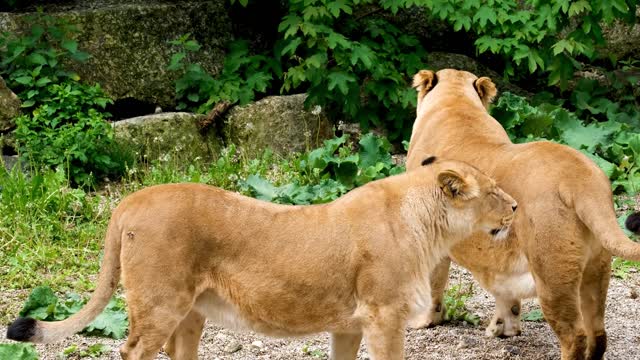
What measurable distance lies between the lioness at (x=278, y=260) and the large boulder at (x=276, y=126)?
185 inches

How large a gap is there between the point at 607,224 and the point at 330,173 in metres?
4.01

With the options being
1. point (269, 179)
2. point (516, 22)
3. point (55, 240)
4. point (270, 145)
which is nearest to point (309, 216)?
point (55, 240)

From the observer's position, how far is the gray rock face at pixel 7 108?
9.70 meters

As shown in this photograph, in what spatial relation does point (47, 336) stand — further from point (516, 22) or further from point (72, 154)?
point (516, 22)

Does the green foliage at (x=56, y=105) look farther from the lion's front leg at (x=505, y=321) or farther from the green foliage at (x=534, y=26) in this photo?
the lion's front leg at (x=505, y=321)

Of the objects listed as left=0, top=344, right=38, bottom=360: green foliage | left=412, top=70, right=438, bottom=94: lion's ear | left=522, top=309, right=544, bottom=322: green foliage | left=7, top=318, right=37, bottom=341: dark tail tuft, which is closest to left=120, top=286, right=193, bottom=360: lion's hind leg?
left=7, top=318, right=37, bottom=341: dark tail tuft

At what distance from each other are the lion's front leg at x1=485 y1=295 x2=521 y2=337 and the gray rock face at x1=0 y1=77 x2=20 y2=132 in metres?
4.96

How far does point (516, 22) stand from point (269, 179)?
2.93 metres

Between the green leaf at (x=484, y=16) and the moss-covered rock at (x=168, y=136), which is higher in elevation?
the green leaf at (x=484, y=16)

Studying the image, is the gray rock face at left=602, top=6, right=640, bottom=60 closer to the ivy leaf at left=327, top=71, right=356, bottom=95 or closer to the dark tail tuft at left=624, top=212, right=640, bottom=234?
the ivy leaf at left=327, top=71, right=356, bottom=95

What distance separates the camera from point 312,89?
1032 cm

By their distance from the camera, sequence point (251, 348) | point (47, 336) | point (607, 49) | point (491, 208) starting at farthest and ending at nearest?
1. point (607, 49)
2. point (251, 348)
3. point (491, 208)
4. point (47, 336)

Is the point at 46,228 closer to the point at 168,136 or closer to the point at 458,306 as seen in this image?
the point at 168,136

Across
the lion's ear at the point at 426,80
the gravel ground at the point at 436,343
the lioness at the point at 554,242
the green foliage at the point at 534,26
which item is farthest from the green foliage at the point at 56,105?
the lioness at the point at 554,242
